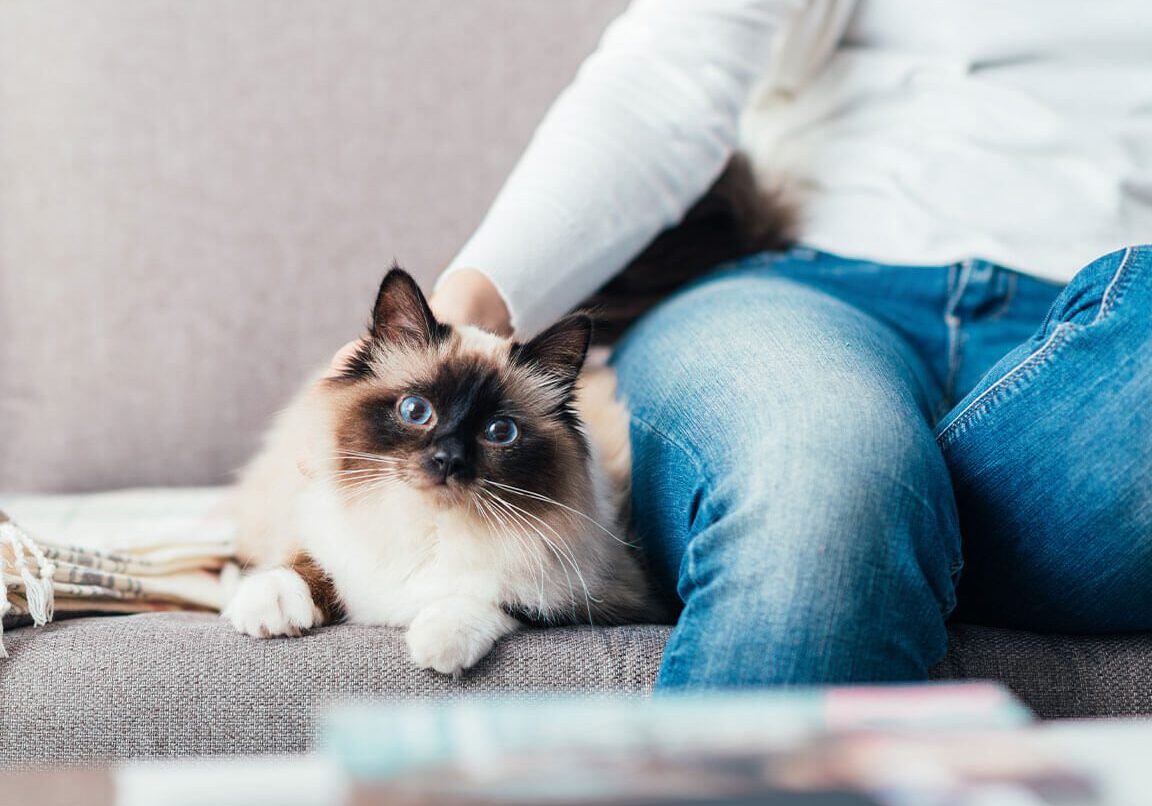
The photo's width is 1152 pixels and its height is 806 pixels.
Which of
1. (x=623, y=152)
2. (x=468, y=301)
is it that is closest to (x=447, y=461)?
(x=468, y=301)

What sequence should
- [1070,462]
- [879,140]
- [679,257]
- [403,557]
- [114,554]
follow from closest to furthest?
1. [1070,462]
2. [403,557]
3. [114,554]
4. [879,140]
5. [679,257]

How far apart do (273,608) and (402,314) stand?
1.43 feet

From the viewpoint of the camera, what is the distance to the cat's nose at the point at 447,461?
1.20 m

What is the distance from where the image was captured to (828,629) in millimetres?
918

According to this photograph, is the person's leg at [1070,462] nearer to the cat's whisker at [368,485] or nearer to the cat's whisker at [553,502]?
the cat's whisker at [553,502]

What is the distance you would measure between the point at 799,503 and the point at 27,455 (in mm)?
1718

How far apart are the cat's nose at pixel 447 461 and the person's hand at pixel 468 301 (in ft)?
1.03

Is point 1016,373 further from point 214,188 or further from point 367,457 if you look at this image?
point 214,188

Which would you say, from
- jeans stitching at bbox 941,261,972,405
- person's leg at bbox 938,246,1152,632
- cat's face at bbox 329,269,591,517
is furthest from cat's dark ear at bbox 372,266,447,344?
jeans stitching at bbox 941,261,972,405

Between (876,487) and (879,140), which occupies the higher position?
(879,140)

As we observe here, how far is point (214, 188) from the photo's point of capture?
2.00m

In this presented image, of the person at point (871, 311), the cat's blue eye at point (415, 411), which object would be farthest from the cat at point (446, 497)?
the person at point (871, 311)

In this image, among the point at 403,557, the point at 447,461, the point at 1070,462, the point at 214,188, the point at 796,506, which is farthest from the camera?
the point at 214,188

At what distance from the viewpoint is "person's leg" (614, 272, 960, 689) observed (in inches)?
36.5
